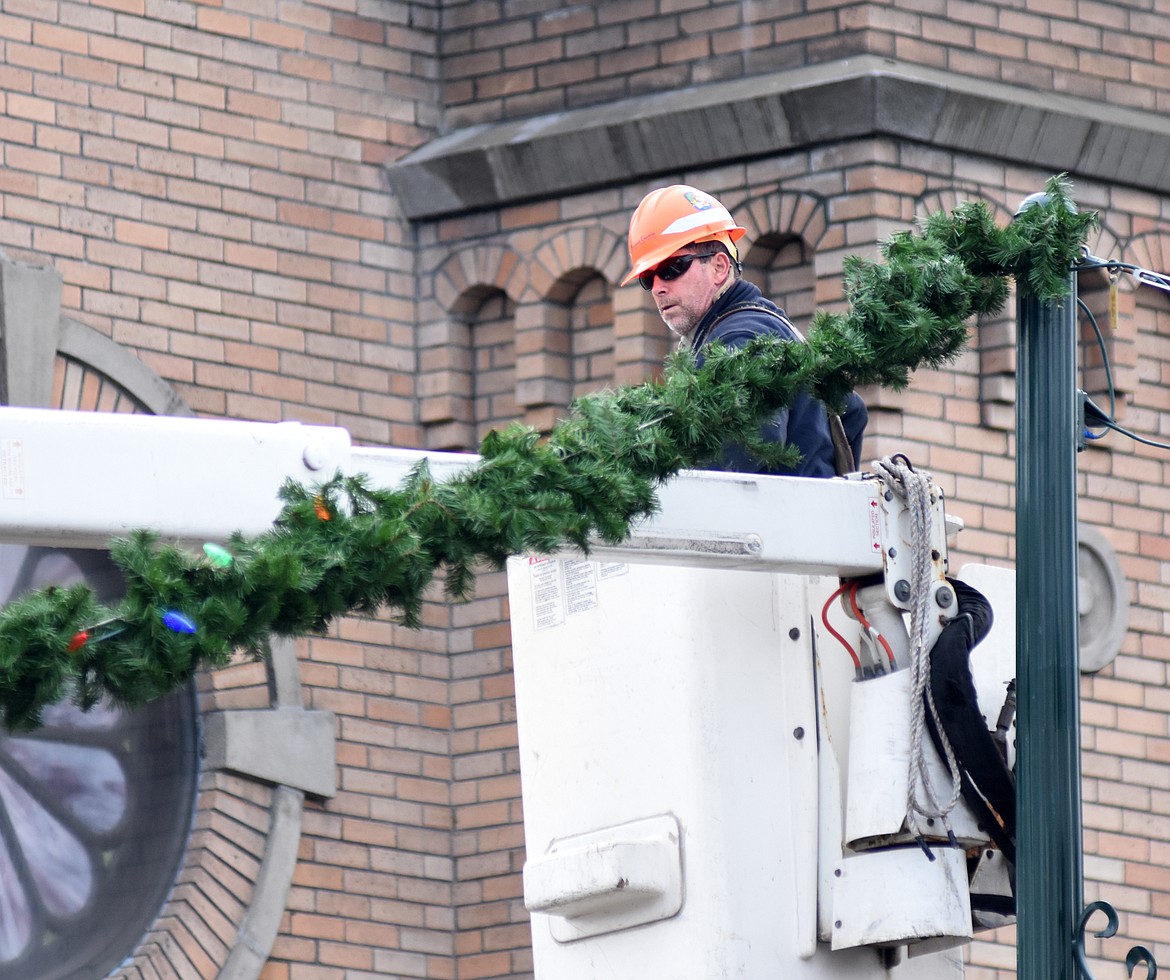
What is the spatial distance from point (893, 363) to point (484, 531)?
1.04 m

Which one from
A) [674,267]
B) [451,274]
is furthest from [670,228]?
[451,274]

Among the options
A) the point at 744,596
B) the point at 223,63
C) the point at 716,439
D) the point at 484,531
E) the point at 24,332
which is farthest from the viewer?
the point at 223,63

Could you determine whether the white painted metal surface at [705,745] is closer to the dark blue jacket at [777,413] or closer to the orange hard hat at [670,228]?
the dark blue jacket at [777,413]

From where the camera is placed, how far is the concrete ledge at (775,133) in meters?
9.70

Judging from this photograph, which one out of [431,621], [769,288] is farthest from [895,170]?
[431,621]

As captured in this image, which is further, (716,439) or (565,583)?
(565,583)

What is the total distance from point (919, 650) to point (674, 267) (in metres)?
1.23

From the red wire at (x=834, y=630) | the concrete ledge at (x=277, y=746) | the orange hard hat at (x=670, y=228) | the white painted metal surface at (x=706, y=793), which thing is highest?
the orange hard hat at (x=670, y=228)

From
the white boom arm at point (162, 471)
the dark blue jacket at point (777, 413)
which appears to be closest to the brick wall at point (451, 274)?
the dark blue jacket at point (777, 413)

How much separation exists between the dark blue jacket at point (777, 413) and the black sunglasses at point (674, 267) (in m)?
0.11

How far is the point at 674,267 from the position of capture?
6.37 metres

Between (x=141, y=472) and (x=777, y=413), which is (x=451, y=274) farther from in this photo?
(x=141, y=472)

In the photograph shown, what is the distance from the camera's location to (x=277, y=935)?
31.7ft

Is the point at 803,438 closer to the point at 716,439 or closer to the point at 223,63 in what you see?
the point at 716,439
